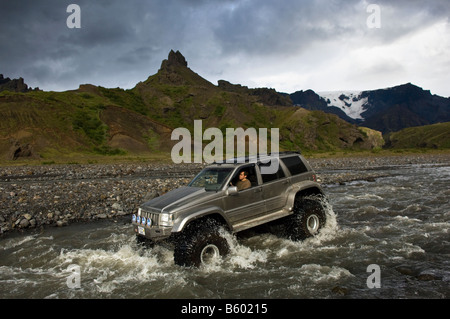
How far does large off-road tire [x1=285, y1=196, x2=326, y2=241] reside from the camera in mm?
8578

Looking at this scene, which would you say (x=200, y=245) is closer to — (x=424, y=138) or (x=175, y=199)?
(x=175, y=199)

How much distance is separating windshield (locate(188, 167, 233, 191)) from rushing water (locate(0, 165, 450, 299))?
134 centimetres

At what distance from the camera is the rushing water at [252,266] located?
608 centimetres

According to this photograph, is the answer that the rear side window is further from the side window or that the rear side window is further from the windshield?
the windshield

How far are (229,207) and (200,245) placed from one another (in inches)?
50.8

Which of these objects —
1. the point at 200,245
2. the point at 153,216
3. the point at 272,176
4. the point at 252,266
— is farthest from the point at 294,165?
the point at 153,216

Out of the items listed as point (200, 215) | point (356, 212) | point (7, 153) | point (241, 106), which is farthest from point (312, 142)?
point (200, 215)

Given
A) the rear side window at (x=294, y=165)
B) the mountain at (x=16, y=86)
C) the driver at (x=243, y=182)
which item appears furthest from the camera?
the mountain at (x=16, y=86)

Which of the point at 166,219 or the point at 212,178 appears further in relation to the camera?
the point at 212,178

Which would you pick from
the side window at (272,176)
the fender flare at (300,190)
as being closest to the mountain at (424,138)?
the fender flare at (300,190)

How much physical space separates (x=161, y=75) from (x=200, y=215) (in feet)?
528

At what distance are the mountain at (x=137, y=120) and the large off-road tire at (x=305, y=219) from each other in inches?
2376

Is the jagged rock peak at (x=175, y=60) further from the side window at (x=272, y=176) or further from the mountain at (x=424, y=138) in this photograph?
the side window at (x=272, y=176)

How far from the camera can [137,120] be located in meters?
93.3
